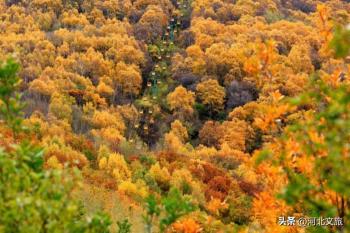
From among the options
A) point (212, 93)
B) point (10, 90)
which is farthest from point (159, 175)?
point (212, 93)

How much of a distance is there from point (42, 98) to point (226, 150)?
1370 centimetres

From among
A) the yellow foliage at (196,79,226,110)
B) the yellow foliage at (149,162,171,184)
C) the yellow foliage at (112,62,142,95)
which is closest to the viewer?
the yellow foliage at (149,162,171,184)

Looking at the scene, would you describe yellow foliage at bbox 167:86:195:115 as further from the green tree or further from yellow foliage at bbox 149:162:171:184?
the green tree

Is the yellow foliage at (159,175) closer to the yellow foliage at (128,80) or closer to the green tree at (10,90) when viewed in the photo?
the green tree at (10,90)

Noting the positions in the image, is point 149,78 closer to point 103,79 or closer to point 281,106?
point 103,79

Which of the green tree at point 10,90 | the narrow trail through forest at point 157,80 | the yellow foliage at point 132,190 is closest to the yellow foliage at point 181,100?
the narrow trail through forest at point 157,80

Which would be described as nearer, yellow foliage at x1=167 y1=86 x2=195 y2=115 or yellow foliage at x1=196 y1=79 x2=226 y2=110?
yellow foliage at x1=167 y1=86 x2=195 y2=115

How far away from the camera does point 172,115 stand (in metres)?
48.4

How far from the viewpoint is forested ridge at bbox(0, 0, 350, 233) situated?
372 centimetres

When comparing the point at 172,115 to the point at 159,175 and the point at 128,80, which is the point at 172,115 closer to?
the point at 128,80

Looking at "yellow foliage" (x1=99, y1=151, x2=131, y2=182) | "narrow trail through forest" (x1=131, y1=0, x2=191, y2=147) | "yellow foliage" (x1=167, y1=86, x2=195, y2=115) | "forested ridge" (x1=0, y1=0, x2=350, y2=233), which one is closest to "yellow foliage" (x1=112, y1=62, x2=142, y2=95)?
"forested ridge" (x1=0, y1=0, x2=350, y2=233)

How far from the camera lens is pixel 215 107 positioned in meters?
50.4

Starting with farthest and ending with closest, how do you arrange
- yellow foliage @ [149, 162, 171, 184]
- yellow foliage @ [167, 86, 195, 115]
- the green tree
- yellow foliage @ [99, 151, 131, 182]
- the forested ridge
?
yellow foliage @ [167, 86, 195, 115], yellow foliage @ [149, 162, 171, 184], yellow foliage @ [99, 151, 131, 182], the green tree, the forested ridge

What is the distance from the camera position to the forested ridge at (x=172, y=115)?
12.2 ft
